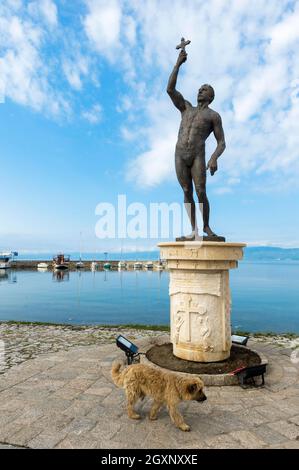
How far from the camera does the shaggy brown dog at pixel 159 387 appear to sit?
450 cm

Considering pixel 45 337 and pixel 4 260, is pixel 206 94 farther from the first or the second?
pixel 4 260

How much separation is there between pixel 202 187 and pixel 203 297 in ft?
7.93

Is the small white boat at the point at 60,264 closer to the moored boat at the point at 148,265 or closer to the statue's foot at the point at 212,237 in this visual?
the moored boat at the point at 148,265

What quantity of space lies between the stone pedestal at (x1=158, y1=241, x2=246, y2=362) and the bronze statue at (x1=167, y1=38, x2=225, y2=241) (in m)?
0.58

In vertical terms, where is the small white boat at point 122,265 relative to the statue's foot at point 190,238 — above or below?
below

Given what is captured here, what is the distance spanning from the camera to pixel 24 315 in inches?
904

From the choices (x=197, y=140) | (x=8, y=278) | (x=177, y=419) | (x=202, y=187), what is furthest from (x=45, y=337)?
(x=8, y=278)

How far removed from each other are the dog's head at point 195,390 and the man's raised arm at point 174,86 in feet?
19.2

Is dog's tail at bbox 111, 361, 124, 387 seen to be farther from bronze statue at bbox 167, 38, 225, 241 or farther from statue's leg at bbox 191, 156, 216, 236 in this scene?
statue's leg at bbox 191, 156, 216, 236

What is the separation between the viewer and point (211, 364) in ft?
21.7

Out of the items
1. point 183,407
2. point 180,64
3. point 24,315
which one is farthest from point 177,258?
point 24,315

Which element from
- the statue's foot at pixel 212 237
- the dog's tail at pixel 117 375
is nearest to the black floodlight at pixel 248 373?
the dog's tail at pixel 117 375

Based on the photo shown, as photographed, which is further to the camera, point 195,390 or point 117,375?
point 117,375

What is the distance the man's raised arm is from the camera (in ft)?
23.3
